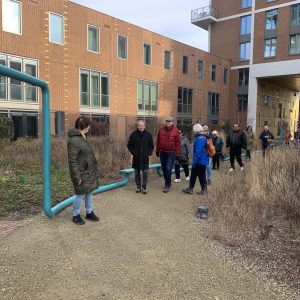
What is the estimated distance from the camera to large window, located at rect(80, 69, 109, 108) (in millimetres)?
24609

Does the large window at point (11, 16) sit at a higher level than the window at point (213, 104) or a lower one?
higher

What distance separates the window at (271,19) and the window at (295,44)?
2397 millimetres

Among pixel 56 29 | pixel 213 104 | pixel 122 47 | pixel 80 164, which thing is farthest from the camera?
pixel 213 104

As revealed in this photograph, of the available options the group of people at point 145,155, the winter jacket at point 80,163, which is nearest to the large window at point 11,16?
the group of people at point 145,155

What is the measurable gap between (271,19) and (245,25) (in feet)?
10.7

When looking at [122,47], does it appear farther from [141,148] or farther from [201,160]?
[201,160]

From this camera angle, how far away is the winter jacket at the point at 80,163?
15.8 ft

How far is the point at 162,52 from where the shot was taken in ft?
102

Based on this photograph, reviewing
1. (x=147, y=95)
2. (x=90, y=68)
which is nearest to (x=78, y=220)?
(x=90, y=68)

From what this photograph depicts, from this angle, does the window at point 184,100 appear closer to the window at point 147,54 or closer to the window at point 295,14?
the window at point 147,54

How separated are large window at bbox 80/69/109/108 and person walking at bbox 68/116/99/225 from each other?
65.9 feet

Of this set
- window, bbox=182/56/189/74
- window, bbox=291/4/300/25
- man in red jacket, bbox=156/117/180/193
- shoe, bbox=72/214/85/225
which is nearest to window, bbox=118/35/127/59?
window, bbox=182/56/189/74

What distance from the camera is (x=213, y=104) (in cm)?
3888

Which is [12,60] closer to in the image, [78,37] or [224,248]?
[78,37]
